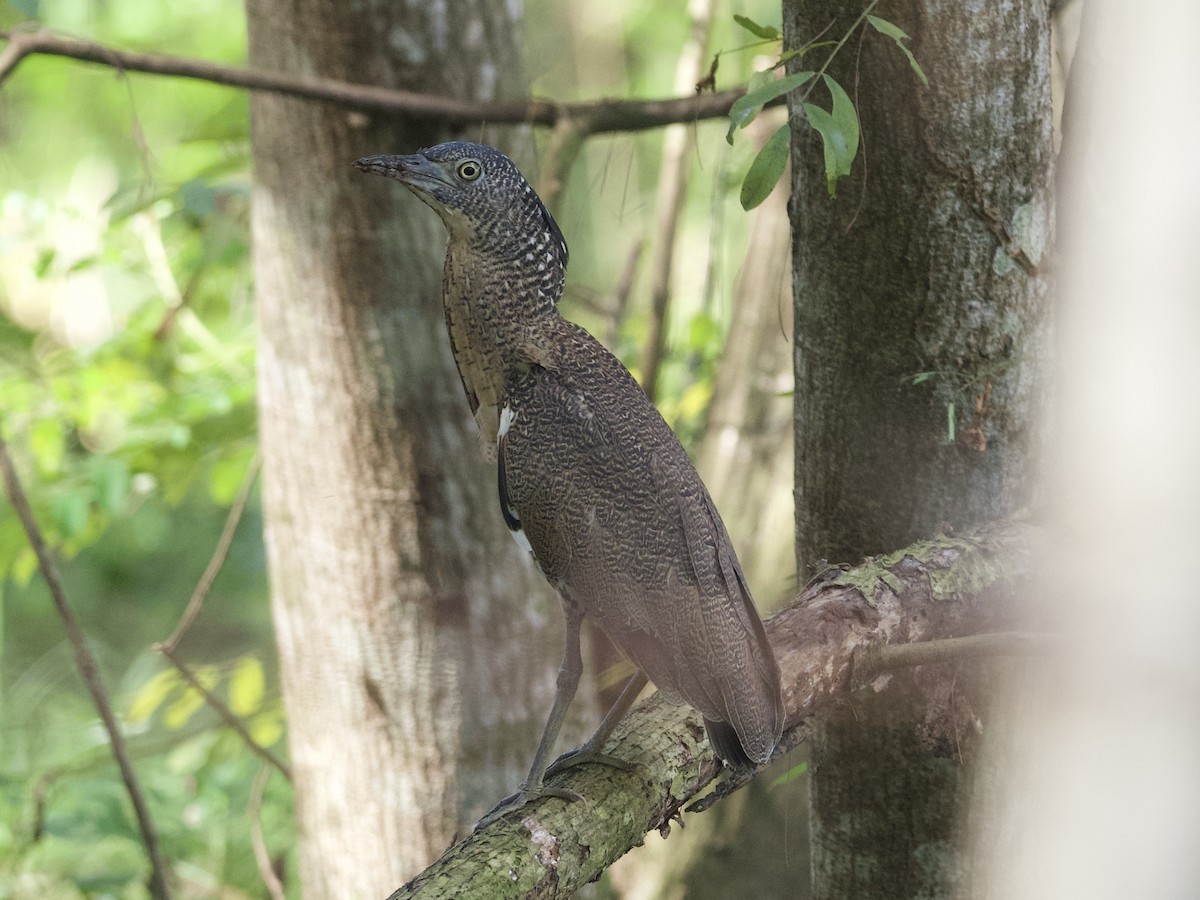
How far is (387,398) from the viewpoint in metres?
3.32

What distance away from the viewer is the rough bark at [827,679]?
6.19 ft

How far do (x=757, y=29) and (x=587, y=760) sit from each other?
4.66ft

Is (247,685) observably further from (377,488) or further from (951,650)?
(951,650)

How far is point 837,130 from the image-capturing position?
1844 mm

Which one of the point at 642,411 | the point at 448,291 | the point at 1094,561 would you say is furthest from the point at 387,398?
the point at 1094,561

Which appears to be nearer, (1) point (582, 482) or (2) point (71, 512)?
(1) point (582, 482)

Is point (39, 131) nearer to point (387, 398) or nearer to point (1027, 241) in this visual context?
point (387, 398)

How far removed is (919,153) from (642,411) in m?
0.72

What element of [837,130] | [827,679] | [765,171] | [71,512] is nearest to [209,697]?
[71,512]

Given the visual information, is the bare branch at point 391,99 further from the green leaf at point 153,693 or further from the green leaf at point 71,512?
the green leaf at point 153,693

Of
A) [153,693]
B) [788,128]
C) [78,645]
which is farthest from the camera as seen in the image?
[153,693]

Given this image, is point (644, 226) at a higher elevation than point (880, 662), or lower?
higher

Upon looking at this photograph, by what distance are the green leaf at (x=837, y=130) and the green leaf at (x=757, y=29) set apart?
372 mm

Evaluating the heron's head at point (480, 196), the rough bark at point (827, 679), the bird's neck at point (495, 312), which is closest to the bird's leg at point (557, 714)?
the rough bark at point (827, 679)
